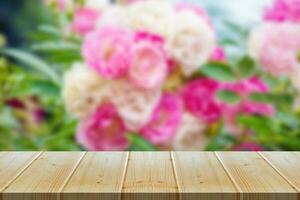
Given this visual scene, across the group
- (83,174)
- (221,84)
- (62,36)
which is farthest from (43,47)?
(83,174)

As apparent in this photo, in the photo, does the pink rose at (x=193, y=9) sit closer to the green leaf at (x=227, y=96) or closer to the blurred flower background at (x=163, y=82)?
the blurred flower background at (x=163, y=82)

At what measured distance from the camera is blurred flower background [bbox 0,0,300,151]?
891 millimetres

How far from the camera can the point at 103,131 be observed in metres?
0.90

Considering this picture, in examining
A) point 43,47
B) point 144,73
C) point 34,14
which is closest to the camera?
point 144,73

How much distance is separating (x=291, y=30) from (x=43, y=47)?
33 cm

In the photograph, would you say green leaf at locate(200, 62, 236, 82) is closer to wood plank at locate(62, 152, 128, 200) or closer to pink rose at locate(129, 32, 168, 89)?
pink rose at locate(129, 32, 168, 89)

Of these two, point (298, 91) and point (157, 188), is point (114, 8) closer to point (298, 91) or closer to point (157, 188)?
point (298, 91)

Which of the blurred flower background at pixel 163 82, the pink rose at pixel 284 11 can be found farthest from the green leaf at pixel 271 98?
the pink rose at pixel 284 11

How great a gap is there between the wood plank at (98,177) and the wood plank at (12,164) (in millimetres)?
54

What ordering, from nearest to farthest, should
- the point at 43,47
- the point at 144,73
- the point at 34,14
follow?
the point at 144,73 < the point at 43,47 < the point at 34,14

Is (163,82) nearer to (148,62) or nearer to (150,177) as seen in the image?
(148,62)

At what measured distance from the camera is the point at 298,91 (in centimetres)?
94

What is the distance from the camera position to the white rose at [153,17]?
928 millimetres

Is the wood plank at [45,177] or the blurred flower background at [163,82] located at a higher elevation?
the blurred flower background at [163,82]
